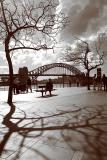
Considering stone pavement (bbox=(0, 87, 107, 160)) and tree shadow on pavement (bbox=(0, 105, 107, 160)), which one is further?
tree shadow on pavement (bbox=(0, 105, 107, 160))

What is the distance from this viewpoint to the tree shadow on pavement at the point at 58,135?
6.21 m

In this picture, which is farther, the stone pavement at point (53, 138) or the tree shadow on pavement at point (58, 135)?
the tree shadow on pavement at point (58, 135)

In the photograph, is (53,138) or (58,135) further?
(58,135)

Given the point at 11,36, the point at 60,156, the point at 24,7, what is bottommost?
the point at 60,156

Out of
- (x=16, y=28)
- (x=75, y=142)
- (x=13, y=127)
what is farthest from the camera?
(x=16, y=28)

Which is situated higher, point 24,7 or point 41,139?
point 24,7

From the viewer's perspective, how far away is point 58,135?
7773 millimetres

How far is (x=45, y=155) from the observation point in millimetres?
5863

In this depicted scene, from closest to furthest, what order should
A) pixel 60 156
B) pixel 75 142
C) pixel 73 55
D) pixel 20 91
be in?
1. pixel 60 156
2. pixel 75 142
3. pixel 20 91
4. pixel 73 55

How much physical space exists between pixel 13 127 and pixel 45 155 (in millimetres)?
3230

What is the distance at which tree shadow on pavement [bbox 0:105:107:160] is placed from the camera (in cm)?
621

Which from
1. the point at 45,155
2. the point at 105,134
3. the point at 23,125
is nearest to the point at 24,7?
the point at 23,125

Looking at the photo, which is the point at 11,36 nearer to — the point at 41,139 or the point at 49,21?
the point at 49,21

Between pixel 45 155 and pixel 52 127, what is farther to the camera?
pixel 52 127
